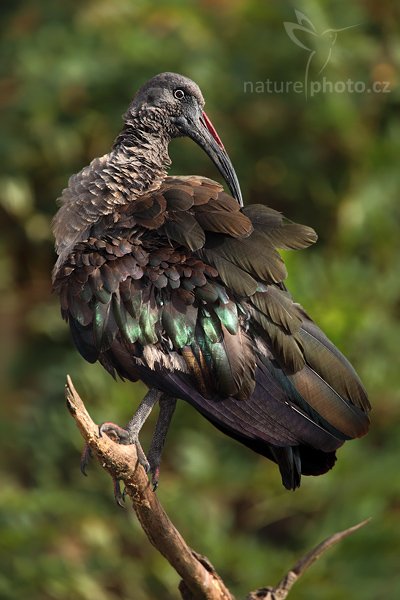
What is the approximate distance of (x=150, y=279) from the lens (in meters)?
3.60

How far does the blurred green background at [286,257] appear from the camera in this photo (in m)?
6.96

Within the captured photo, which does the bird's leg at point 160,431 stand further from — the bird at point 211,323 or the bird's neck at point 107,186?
the bird's neck at point 107,186

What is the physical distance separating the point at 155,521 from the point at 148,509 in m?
0.06

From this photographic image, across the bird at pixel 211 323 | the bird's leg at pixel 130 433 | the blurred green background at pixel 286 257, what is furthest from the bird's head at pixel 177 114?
the blurred green background at pixel 286 257

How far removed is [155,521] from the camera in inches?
142

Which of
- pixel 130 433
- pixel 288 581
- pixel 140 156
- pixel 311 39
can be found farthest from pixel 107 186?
pixel 311 39

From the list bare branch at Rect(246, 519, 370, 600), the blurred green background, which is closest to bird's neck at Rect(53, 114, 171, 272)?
bare branch at Rect(246, 519, 370, 600)

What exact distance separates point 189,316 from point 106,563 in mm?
4021

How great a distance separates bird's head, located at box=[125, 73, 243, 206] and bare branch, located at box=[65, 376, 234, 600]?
102 centimetres

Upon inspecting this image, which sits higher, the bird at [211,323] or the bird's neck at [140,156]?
the bird's neck at [140,156]

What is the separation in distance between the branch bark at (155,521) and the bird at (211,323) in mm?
80

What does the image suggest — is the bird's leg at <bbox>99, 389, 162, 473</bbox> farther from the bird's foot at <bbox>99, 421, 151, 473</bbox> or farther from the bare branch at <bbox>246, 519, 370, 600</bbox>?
the bare branch at <bbox>246, 519, 370, 600</bbox>

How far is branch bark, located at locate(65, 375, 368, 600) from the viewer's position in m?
3.36

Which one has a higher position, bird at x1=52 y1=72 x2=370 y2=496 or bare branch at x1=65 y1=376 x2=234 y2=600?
bird at x1=52 y1=72 x2=370 y2=496
